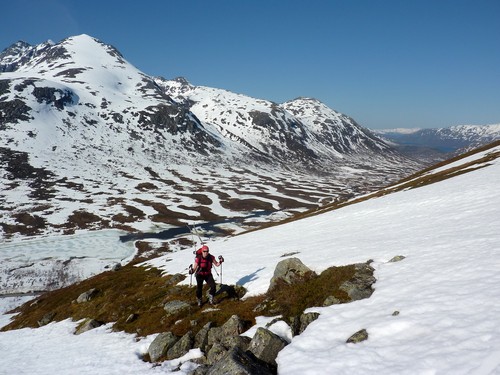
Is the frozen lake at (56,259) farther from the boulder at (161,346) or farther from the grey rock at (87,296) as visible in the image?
the boulder at (161,346)

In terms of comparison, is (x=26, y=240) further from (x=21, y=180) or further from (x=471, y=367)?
(x=471, y=367)

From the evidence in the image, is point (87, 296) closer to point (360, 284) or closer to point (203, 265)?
point (203, 265)

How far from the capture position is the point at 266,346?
515 inches

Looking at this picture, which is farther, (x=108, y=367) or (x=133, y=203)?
(x=133, y=203)

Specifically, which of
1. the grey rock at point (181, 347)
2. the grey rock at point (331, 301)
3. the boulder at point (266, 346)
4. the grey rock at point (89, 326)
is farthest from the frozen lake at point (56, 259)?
the grey rock at point (331, 301)

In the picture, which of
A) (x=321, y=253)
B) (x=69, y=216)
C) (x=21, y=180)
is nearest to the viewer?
(x=321, y=253)

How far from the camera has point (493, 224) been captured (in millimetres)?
21500

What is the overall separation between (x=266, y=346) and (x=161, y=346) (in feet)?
22.4

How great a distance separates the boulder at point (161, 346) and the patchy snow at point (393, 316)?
2.48 ft

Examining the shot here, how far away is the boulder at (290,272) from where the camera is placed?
782 inches

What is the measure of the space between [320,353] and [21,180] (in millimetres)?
228368

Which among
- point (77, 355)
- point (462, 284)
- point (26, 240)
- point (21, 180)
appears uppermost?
point (21, 180)

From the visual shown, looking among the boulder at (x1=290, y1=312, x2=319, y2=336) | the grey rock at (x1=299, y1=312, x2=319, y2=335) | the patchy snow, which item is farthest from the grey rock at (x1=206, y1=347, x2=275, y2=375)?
the grey rock at (x1=299, y1=312, x2=319, y2=335)

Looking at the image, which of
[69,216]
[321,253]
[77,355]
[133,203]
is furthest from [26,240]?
[321,253]
